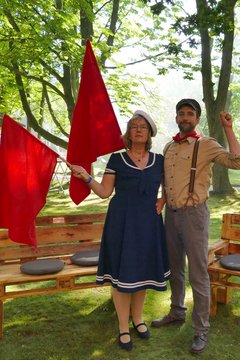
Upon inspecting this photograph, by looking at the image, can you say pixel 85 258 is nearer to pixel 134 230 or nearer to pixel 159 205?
pixel 134 230

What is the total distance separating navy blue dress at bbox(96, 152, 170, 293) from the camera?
341 centimetres

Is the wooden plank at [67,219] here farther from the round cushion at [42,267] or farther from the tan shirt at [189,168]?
the tan shirt at [189,168]

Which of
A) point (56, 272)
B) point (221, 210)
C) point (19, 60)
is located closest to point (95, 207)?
point (221, 210)

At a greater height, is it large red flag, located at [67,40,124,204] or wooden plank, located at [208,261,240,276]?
large red flag, located at [67,40,124,204]

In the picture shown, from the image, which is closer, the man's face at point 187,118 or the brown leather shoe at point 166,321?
the man's face at point 187,118

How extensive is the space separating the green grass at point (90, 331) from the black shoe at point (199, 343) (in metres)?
0.06

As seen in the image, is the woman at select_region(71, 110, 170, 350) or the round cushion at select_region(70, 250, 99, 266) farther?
the round cushion at select_region(70, 250, 99, 266)

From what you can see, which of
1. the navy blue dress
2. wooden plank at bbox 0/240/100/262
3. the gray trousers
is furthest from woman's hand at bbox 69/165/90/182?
wooden plank at bbox 0/240/100/262

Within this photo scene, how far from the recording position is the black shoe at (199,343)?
3.49 metres

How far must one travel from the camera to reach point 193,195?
342cm

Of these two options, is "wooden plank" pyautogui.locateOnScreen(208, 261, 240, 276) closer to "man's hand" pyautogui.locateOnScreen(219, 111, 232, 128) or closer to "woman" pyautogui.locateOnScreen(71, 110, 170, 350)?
"woman" pyautogui.locateOnScreen(71, 110, 170, 350)

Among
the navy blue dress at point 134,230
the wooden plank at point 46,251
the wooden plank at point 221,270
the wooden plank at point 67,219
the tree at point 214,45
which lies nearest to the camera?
the navy blue dress at point 134,230

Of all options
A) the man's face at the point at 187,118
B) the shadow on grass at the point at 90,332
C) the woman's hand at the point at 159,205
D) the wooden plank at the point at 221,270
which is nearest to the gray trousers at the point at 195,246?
the woman's hand at the point at 159,205

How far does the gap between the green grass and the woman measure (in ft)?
0.92
